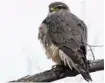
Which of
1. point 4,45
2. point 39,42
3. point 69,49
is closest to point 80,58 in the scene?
point 69,49

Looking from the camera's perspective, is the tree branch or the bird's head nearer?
the tree branch

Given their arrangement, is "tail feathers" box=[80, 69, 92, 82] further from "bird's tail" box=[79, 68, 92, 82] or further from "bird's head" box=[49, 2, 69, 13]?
"bird's head" box=[49, 2, 69, 13]

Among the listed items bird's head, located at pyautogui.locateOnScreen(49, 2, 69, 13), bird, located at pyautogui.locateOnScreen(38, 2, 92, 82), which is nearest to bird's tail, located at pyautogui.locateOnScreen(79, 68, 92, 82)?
bird, located at pyautogui.locateOnScreen(38, 2, 92, 82)

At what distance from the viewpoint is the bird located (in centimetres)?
138

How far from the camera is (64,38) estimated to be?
146cm

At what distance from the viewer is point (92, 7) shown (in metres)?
1.86

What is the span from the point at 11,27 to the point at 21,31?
68mm

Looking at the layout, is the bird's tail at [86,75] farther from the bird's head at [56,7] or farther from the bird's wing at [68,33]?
the bird's head at [56,7]

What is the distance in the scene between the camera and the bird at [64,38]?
1.38 m

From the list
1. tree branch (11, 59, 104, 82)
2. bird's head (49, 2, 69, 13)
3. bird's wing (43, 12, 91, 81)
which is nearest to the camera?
tree branch (11, 59, 104, 82)

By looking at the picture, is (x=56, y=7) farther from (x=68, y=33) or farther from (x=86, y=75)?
(x=86, y=75)

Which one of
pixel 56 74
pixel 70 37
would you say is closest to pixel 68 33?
pixel 70 37

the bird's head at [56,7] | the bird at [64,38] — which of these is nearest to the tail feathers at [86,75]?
the bird at [64,38]

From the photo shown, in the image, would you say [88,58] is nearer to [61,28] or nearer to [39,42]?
[61,28]
